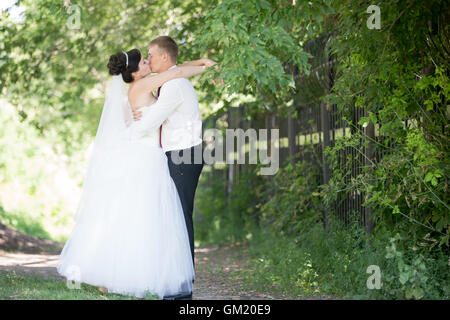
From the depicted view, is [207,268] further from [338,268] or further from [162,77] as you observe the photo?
[162,77]

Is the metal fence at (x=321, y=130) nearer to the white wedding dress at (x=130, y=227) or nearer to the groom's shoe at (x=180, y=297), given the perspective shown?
the white wedding dress at (x=130, y=227)

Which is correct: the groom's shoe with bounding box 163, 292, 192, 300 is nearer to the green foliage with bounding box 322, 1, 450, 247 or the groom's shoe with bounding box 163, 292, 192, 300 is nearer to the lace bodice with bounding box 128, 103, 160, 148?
the lace bodice with bounding box 128, 103, 160, 148

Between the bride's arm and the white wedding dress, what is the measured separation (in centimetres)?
39

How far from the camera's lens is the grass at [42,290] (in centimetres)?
432

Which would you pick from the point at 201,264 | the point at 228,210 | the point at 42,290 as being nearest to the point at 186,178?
the point at 42,290

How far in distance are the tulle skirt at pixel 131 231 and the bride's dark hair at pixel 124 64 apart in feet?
2.19

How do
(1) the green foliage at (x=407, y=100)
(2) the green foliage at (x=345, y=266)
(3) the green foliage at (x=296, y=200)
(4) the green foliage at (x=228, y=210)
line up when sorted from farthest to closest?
1. (4) the green foliage at (x=228, y=210)
2. (3) the green foliage at (x=296, y=200)
3. (1) the green foliage at (x=407, y=100)
4. (2) the green foliage at (x=345, y=266)

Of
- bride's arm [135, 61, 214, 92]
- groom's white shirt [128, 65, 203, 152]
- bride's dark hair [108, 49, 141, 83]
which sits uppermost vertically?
bride's dark hair [108, 49, 141, 83]

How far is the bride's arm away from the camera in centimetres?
491

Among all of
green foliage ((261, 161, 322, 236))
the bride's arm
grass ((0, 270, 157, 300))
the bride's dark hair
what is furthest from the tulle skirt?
green foliage ((261, 161, 322, 236))

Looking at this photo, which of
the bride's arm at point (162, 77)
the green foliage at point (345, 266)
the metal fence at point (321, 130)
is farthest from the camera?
the metal fence at point (321, 130)

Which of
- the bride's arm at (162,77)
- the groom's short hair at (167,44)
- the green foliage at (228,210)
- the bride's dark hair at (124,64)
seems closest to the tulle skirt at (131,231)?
the bride's arm at (162,77)

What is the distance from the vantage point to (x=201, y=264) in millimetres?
7996
